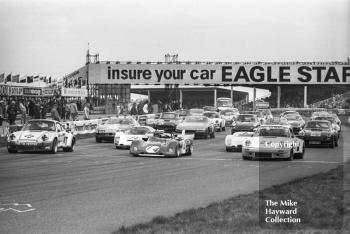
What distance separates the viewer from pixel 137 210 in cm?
1255

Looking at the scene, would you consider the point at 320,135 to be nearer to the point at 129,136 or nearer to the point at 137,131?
the point at 137,131

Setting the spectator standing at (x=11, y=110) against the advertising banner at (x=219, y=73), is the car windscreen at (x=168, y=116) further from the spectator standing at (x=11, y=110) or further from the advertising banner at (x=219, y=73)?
the advertising banner at (x=219, y=73)

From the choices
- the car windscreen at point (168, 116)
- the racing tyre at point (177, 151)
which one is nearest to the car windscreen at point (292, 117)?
the car windscreen at point (168, 116)

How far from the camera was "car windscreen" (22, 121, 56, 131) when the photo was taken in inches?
1048

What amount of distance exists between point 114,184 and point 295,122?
2755cm

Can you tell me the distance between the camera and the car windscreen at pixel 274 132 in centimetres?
2562

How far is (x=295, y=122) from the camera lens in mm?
42594

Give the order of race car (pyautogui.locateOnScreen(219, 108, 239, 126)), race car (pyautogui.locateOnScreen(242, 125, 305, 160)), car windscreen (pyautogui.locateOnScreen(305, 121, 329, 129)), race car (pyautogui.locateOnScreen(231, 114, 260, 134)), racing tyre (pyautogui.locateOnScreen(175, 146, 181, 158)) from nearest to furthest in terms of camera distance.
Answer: race car (pyautogui.locateOnScreen(242, 125, 305, 160)) < racing tyre (pyautogui.locateOnScreen(175, 146, 181, 158)) < car windscreen (pyautogui.locateOnScreen(305, 121, 329, 129)) < race car (pyautogui.locateOnScreen(231, 114, 260, 134)) < race car (pyautogui.locateOnScreen(219, 108, 239, 126))

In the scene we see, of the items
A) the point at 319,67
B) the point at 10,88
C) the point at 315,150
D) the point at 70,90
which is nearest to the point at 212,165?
the point at 315,150

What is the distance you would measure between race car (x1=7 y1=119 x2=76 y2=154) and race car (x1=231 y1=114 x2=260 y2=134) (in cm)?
1509

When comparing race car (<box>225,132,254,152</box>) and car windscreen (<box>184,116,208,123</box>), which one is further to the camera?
car windscreen (<box>184,116,208,123</box>)

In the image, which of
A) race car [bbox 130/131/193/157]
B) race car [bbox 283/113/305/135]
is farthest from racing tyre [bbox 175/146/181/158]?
race car [bbox 283/113/305/135]

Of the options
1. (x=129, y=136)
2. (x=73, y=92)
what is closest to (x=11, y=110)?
(x=129, y=136)

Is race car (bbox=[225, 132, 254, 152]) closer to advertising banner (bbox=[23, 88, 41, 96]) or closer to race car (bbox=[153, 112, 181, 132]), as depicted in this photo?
race car (bbox=[153, 112, 181, 132])
